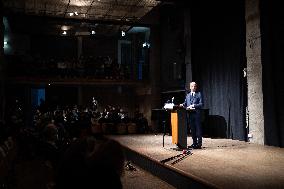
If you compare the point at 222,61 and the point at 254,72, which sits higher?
the point at 222,61

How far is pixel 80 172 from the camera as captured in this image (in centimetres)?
206

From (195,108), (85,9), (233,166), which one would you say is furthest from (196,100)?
(85,9)

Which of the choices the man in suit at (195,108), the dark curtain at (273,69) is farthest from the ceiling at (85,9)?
the man in suit at (195,108)

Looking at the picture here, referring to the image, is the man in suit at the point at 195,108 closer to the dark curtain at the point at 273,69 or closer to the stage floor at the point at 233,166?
the stage floor at the point at 233,166

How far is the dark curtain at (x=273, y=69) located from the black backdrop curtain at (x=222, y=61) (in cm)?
111

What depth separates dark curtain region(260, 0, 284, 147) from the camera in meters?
7.62

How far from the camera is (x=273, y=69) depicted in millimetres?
7887

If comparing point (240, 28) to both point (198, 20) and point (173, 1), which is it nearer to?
point (198, 20)

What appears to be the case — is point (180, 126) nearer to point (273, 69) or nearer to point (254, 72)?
point (273, 69)

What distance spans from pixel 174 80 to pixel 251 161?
8400mm

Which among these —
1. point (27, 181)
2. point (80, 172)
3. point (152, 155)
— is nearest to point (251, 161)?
point (152, 155)

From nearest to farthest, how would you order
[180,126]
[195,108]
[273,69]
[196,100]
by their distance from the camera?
1. [180,126]
2. [195,108]
3. [196,100]
4. [273,69]

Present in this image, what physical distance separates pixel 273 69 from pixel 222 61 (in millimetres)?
2531

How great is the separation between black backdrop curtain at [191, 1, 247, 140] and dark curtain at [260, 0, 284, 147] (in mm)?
1106
